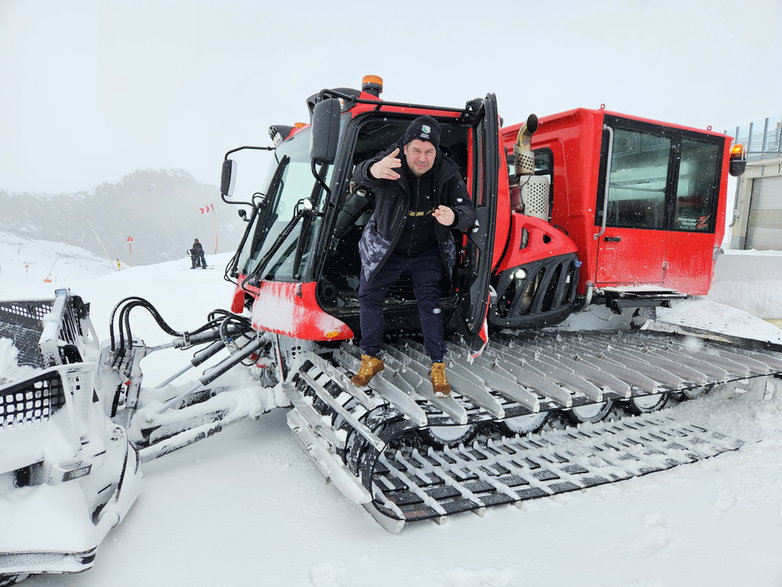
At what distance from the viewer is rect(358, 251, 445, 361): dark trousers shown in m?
2.88

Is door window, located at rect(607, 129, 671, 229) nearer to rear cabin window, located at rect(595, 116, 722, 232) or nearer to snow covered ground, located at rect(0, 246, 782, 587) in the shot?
rear cabin window, located at rect(595, 116, 722, 232)

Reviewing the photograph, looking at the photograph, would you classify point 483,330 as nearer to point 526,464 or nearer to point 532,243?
point 526,464

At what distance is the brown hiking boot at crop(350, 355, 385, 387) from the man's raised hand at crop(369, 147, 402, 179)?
1.03 m

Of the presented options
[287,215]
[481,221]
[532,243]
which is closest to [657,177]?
[532,243]

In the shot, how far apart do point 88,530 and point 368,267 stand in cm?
177

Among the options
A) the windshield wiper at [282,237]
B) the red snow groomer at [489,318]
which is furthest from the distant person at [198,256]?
the windshield wiper at [282,237]

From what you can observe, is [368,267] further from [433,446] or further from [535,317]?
[535,317]

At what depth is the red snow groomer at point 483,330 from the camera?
267 cm

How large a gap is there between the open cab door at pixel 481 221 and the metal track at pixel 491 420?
31 centimetres

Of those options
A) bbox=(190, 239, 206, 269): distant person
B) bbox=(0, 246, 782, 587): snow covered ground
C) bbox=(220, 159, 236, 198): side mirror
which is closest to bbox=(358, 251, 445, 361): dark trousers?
bbox=(0, 246, 782, 587): snow covered ground

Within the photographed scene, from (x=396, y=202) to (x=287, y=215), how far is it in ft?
3.84

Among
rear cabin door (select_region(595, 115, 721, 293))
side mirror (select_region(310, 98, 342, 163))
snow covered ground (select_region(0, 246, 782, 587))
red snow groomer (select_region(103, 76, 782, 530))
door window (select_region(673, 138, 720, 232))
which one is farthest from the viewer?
door window (select_region(673, 138, 720, 232))

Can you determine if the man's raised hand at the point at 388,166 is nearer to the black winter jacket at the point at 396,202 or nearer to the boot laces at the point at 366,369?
the black winter jacket at the point at 396,202

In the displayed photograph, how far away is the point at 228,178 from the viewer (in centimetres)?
405
